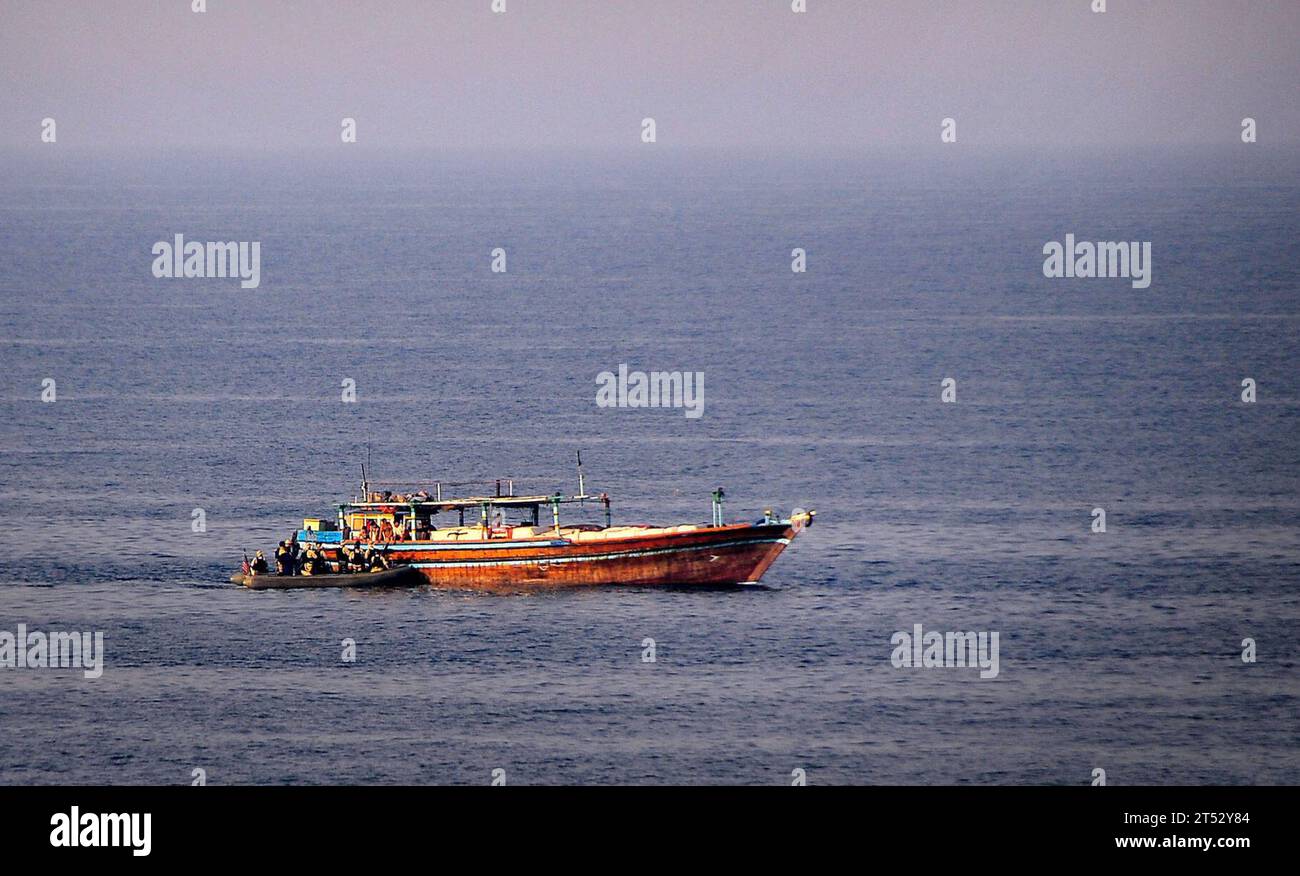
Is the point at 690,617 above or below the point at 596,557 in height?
below

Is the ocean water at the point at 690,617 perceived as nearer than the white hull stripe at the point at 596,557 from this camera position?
Yes

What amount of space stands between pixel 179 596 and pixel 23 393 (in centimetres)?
7692

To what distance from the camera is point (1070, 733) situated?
357 ft

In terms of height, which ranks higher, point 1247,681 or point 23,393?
point 23,393

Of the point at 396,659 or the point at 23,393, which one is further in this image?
the point at 23,393

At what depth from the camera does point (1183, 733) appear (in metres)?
109

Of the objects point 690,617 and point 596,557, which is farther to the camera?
point 596,557

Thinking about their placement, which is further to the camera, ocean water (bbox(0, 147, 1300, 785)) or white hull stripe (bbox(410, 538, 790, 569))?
white hull stripe (bbox(410, 538, 790, 569))

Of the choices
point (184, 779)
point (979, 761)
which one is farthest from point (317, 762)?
point (979, 761)
